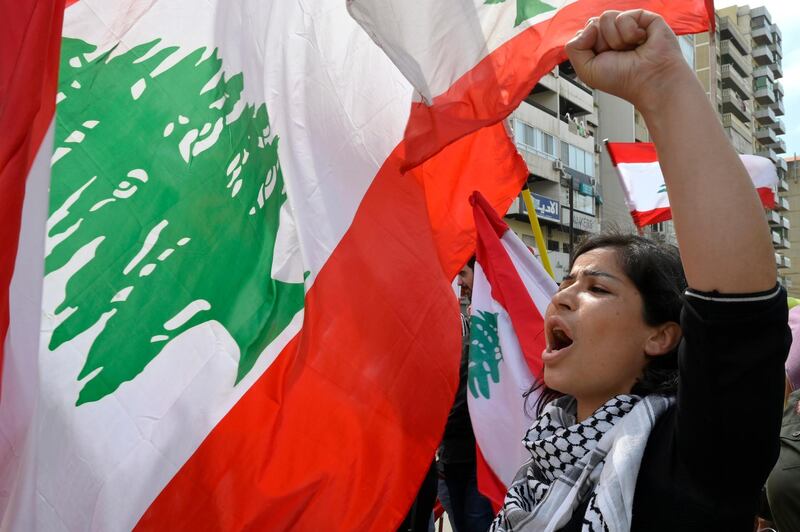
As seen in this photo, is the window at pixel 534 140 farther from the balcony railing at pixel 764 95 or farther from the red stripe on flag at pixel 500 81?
the balcony railing at pixel 764 95

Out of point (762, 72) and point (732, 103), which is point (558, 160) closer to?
point (732, 103)

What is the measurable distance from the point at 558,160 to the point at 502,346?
30923 mm

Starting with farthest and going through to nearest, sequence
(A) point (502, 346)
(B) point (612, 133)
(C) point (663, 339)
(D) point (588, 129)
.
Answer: (B) point (612, 133) < (D) point (588, 129) < (A) point (502, 346) < (C) point (663, 339)

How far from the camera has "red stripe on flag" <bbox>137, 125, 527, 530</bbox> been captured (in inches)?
74.7

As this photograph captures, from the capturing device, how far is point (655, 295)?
1637 millimetres

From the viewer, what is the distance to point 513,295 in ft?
11.7

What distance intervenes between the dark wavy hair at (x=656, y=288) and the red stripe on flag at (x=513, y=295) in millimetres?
1616

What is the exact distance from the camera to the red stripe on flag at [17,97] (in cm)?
131

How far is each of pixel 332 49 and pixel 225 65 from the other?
0.34 metres

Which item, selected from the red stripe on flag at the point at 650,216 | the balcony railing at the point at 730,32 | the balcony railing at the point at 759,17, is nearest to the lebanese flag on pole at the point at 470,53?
the red stripe on flag at the point at 650,216

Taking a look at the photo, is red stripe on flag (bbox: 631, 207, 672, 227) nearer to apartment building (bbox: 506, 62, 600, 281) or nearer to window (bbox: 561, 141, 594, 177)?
apartment building (bbox: 506, 62, 600, 281)

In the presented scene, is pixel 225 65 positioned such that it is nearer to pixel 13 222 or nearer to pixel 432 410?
pixel 13 222

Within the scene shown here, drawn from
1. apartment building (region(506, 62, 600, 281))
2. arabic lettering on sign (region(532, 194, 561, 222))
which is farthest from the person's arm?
arabic lettering on sign (region(532, 194, 561, 222))

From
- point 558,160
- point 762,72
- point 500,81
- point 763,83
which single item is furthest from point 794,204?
point 500,81
